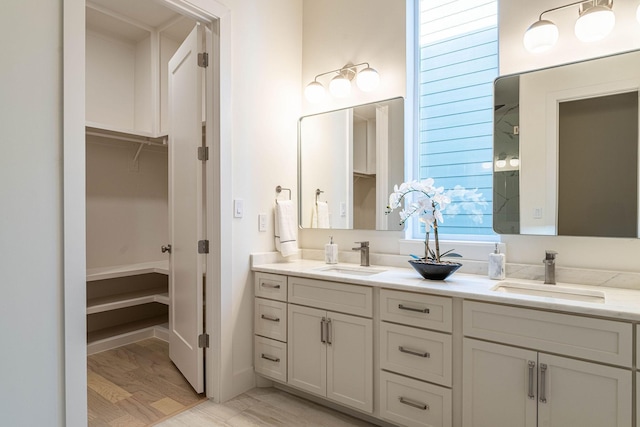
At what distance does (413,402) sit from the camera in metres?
1.74

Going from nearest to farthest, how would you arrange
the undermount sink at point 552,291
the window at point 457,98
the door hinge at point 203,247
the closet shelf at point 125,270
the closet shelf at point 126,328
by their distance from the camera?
the undermount sink at point 552,291, the window at point 457,98, the door hinge at point 203,247, the closet shelf at point 125,270, the closet shelf at point 126,328

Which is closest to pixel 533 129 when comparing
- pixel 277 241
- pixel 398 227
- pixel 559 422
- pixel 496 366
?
pixel 398 227

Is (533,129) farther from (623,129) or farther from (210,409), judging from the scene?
(210,409)

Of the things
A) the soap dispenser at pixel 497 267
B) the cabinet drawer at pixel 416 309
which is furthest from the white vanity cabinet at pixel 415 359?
the soap dispenser at pixel 497 267

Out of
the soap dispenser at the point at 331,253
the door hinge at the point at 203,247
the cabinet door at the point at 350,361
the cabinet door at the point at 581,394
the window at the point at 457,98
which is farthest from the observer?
the soap dispenser at the point at 331,253

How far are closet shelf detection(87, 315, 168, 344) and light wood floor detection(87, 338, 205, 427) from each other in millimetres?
168

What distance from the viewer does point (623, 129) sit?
1.68 m

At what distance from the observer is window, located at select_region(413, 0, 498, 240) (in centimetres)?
216

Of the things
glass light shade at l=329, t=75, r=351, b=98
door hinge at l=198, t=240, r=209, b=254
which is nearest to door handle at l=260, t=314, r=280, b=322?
door hinge at l=198, t=240, r=209, b=254

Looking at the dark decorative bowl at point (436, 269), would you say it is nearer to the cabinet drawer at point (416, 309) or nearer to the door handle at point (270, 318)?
the cabinet drawer at point (416, 309)

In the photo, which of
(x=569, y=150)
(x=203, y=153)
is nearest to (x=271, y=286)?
(x=203, y=153)

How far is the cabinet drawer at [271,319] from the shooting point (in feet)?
7.37

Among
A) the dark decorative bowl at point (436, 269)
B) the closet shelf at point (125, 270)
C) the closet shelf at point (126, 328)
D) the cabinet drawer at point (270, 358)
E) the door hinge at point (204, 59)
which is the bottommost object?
the closet shelf at point (126, 328)

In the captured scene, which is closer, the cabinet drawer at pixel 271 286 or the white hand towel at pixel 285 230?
the cabinet drawer at pixel 271 286
